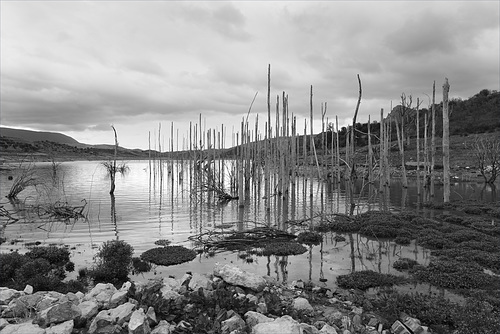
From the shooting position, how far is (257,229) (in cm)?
1402

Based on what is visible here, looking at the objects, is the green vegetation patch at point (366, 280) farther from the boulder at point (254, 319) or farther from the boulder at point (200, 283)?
the boulder at point (200, 283)

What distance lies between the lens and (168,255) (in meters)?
11.3

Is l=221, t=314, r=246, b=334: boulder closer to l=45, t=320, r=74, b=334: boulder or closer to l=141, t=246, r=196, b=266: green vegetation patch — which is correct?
l=45, t=320, r=74, b=334: boulder

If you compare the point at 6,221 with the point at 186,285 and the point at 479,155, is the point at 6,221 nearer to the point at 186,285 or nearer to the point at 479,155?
the point at 186,285

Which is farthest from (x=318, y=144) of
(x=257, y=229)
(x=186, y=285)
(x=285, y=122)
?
(x=186, y=285)

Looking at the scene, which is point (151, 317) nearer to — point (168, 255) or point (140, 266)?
point (140, 266)

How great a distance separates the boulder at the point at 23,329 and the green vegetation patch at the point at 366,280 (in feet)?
22.7

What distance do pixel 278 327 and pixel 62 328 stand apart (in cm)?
369

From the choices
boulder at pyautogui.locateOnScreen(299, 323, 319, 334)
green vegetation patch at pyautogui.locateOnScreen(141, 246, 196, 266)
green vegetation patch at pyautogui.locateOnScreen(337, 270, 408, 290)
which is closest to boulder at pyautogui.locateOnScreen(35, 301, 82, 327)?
boulder at pyautogui.locateOnScreen(299, 323, 319, 334)

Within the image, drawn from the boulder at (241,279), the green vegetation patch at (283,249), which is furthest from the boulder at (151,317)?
the green vegetation patch at (283,249)

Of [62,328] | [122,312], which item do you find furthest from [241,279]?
[62,328]

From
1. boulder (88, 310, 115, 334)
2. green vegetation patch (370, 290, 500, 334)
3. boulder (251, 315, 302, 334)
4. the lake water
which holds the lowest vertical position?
the lake water

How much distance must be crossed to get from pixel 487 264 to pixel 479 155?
84.4ft

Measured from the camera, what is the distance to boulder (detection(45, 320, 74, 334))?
5409 mm
